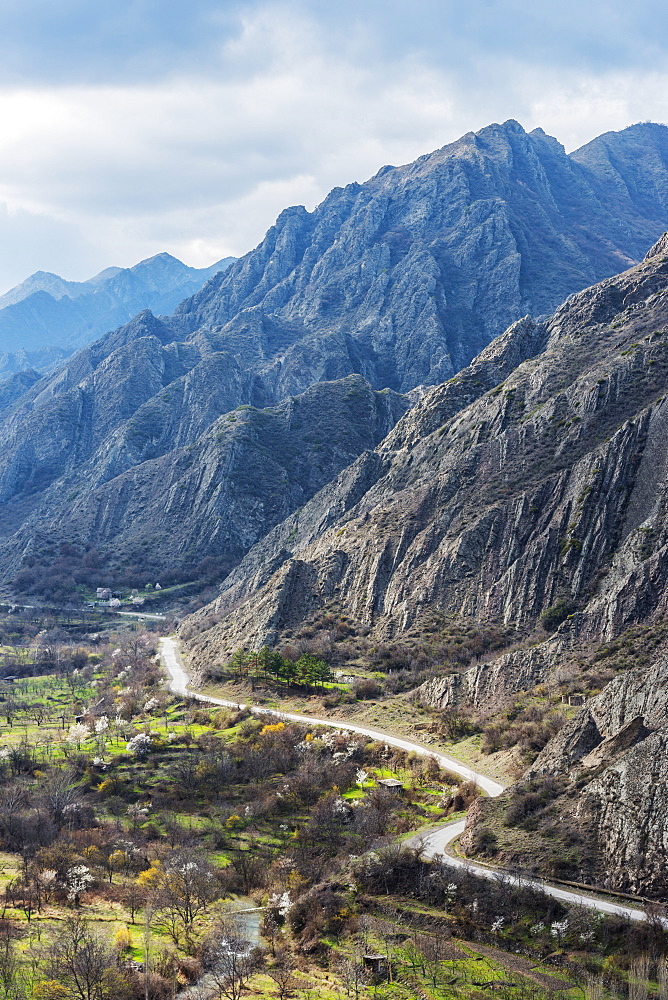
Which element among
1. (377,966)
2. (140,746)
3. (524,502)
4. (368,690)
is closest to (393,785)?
(377,966)

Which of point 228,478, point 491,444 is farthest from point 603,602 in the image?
point 228,478

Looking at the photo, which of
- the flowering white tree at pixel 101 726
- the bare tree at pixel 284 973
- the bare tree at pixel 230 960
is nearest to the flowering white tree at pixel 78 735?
the flowering white tree at pixel 101 726

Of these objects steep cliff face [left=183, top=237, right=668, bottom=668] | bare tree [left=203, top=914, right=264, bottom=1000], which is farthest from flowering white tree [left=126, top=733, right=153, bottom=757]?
bare tree [left=203, top=914, right=264, bottom=1000]

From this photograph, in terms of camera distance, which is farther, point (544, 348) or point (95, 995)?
point (544, 348)

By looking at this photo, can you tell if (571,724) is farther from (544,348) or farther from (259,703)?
Result: (544,348)

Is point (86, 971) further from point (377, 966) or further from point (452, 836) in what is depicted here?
point (452, 836)

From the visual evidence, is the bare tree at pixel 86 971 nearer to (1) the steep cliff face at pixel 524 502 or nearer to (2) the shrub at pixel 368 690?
(1) the steep cliff face at pixel 524 502
